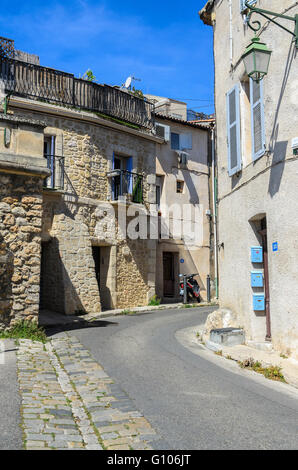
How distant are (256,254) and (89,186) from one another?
27.8ft

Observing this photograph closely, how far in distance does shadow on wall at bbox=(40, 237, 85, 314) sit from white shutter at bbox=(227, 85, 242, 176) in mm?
7061

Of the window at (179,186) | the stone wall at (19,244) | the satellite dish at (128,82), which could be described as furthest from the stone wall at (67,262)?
the satellite dish at (128,82)

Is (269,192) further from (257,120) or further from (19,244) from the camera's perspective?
(19,244)

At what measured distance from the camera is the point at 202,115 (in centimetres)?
2911

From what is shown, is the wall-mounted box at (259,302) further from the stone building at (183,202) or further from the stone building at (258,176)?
the stone building at (183,202)

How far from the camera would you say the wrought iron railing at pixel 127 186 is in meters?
16.7

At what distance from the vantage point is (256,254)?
338 inches

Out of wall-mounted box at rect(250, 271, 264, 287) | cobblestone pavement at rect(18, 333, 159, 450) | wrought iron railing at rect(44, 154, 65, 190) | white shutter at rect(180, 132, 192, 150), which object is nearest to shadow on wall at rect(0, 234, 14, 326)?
cobblestone pavement at rect(18, 333, 159, 450)

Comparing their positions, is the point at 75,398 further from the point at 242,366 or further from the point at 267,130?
the point at 267,130

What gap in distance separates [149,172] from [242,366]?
12390mm

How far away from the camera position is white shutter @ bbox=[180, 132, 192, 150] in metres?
20.5

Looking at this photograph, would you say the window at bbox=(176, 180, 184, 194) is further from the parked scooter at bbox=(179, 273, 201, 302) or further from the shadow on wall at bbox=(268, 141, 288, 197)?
the shadow on wall at bbox=(268, 141, 288, 197)
